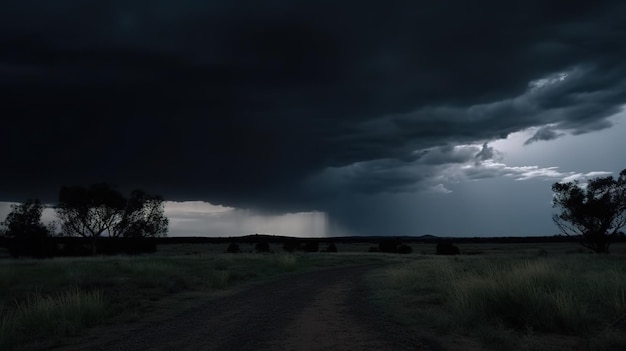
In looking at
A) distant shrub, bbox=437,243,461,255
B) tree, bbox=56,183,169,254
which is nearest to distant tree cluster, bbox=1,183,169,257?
tree, bbox=56,183,169,254

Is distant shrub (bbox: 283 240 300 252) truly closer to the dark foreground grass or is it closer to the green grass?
the dark foreground grass

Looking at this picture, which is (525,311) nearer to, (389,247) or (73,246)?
(73,246)

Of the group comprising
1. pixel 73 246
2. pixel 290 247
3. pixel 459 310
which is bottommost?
pixel 459 310

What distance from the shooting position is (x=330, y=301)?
16750mm

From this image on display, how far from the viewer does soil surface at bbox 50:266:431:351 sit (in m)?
9.38

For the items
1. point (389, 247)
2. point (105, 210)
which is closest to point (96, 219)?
point (105, 210)

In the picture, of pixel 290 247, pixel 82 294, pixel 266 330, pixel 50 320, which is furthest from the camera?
pixel 290 247

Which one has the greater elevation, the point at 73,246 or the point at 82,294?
the point at 73,246

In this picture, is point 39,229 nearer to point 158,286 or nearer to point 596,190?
point 158,286

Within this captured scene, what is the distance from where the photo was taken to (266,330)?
35.7 feet

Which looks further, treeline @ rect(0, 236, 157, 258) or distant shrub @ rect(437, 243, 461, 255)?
distant shrub @ rect(437, 243, 461, 255)

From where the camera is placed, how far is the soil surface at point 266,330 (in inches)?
369

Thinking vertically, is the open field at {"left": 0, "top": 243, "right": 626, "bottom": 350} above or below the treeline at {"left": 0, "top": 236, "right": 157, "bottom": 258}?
below

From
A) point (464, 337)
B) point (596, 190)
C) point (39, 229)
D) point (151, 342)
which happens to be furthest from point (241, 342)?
point (39, 229)
